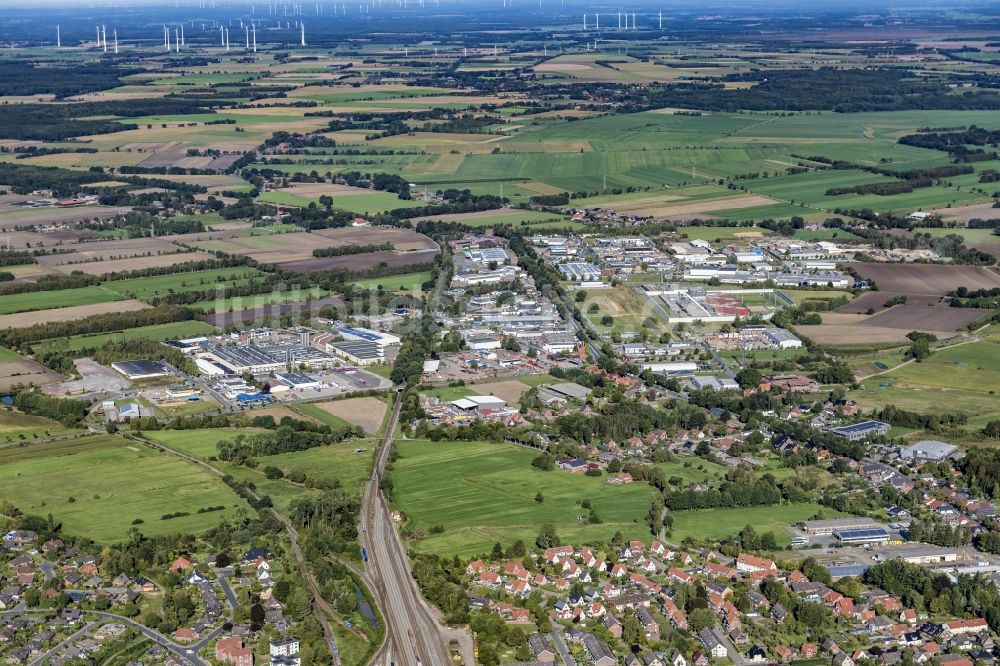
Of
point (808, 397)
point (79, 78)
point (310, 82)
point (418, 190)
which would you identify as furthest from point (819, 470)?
point (79, 78)

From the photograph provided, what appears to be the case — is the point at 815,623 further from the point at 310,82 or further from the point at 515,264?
the point at 310,82

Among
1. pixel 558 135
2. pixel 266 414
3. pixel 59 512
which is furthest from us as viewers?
pixel 558 135

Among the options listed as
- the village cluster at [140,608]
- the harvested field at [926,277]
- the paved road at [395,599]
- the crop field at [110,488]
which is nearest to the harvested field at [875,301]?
the harvested field at [926,277]

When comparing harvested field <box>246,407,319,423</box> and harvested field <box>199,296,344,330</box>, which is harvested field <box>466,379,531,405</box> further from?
harvested field <box>199,296,344,330</box>

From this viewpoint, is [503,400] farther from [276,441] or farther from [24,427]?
[24,427]

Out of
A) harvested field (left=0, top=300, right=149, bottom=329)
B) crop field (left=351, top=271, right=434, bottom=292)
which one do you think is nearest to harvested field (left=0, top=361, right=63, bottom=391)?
harvested field (left=0, top=300, right=149, bottom=329)

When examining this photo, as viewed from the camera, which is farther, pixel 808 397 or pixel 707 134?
pixel 707 134

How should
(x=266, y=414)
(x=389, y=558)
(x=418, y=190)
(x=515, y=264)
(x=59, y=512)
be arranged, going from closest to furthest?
(x=389, y=558)
(x=59, y=512)
(x=266, y=414)
(x=515, y=264)
(x=418, y=190)
